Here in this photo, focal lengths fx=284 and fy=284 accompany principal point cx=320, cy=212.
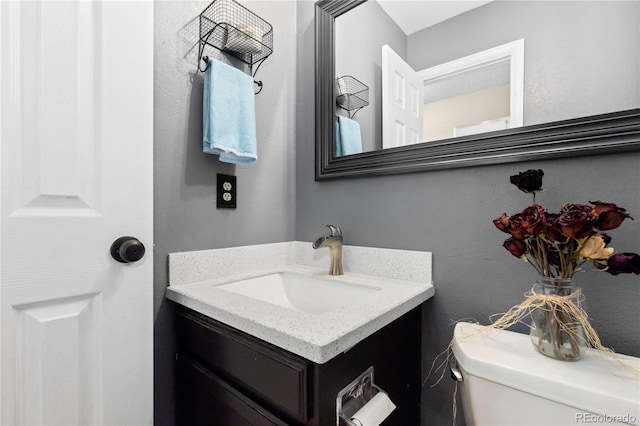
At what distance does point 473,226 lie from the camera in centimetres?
84

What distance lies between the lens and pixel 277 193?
125 centimetres

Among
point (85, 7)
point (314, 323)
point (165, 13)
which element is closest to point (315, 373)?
point (314, 323)

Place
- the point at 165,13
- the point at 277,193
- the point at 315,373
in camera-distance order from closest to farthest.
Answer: the point at 315,373 → the point at 165,13 → the point at 277,193

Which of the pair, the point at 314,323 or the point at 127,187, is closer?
the point at 314,323

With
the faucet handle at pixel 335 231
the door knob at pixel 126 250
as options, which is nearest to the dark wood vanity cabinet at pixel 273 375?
the door knob at pixel 126 250

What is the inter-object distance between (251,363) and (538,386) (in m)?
0.58

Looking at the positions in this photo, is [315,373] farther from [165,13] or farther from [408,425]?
[165,13]

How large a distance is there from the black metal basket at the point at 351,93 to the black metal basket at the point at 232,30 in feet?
1.04

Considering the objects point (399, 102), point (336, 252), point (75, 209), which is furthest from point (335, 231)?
point (75, 209)

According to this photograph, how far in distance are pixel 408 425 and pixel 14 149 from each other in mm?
1219

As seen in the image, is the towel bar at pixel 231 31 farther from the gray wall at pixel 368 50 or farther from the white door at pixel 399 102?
the white door at pixel 399 102

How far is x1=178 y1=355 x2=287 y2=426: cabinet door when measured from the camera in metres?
0.64

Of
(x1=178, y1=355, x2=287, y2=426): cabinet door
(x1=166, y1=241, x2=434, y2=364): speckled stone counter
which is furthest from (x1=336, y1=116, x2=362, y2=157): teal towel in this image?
(x1=178, y1=355, x2=287, y2=426): cabinet door

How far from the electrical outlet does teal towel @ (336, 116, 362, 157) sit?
0.43 meters
